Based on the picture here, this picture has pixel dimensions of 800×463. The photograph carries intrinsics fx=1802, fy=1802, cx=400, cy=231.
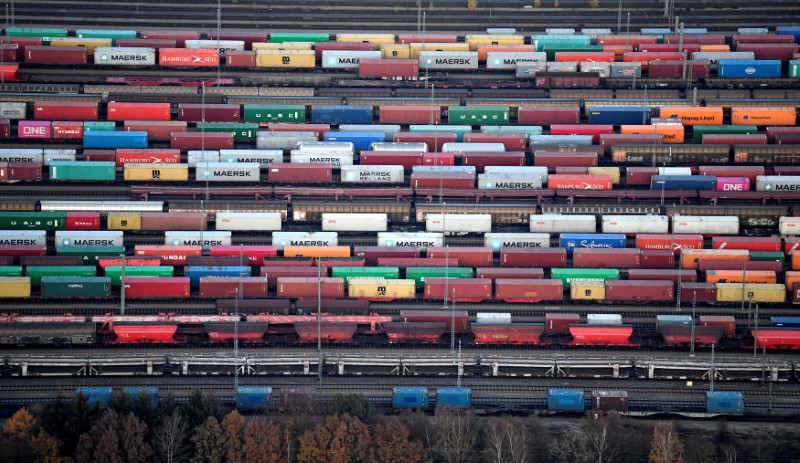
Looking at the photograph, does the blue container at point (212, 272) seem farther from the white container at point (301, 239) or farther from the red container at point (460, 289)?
the red container at point (460, 289)

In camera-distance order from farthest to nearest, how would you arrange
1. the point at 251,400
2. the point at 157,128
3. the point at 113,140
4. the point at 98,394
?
the point at 157,128
the point at 113,140
the point at 251,400
the point at 98,394

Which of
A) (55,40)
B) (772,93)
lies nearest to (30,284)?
(55,40)

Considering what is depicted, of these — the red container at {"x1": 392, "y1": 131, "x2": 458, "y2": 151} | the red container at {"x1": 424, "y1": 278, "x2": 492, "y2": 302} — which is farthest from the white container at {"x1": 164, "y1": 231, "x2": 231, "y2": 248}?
the red container at {"x1": 392, "y1": 131, "x2": 458, "y2": 151}

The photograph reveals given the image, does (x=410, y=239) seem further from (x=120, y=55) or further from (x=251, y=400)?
(x=120, y=55)

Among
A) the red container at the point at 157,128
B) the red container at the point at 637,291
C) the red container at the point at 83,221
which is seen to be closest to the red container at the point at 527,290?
the red container at the point at 637,291

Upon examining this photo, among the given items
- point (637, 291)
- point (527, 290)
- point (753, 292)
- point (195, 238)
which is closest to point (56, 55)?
point (195, 238)

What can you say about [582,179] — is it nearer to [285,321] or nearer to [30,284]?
[285,321]
